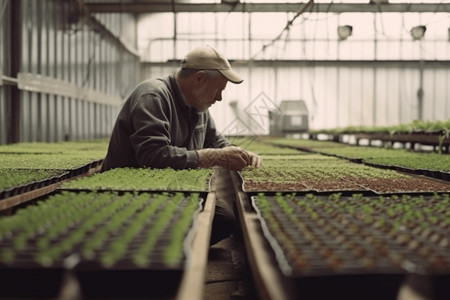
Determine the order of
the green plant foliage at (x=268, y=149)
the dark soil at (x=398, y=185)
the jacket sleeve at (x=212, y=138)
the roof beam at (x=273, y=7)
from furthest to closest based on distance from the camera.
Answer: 1. the roof beam at (x=273, y=7)
2. the green plant foliage at (x=268, y=149)
3. the jacket sleeve at (x=212, y=138)
4. the dark soil at (x=398, y=185)

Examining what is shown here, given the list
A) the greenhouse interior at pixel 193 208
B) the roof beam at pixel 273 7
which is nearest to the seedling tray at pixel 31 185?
the greenhouse interior at pixel 193 208

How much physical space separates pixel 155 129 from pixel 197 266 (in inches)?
69.6

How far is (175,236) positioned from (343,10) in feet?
26.7

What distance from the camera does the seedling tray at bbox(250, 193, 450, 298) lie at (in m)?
1.00

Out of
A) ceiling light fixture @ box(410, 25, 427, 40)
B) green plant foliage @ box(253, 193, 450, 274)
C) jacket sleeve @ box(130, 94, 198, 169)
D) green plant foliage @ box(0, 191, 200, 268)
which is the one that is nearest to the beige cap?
jacket sleeve @ box(130, 94, 198, 169)

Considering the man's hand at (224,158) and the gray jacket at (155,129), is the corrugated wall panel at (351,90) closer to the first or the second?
the gray jacket at (155,129)

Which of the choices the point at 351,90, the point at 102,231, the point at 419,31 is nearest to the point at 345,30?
the point at 419,31

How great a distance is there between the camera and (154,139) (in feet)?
9.07

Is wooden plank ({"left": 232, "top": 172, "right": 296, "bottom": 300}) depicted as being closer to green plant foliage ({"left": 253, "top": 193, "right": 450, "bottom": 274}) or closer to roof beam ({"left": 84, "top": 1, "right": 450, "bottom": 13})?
green plant foliage ({"left": 253, "top": 193, "right": 450, "bottom": 274})

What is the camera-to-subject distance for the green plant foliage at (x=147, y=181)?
2.06 meters

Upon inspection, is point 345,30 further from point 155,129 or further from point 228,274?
point 228,274

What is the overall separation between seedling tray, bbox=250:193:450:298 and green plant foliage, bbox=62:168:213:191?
37cm

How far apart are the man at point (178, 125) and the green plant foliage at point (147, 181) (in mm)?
185

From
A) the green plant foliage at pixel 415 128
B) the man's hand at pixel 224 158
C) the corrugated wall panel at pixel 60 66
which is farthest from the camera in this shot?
the corrugated wall panel at pixel 60 66
